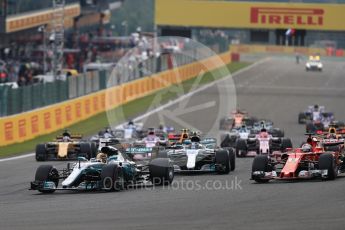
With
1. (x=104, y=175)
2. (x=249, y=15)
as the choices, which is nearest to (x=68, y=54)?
(x=249, y=15)

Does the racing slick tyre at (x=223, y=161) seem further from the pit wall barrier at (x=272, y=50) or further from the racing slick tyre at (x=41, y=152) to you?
the pit wall barrier at (x=272, y=50)

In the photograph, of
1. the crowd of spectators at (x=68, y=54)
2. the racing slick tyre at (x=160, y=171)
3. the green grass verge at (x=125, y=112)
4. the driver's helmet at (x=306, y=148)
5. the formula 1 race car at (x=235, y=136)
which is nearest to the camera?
the racing slick tyre at (x=160, y=171)

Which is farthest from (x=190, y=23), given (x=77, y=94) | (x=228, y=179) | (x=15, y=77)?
(x=228, y=179)

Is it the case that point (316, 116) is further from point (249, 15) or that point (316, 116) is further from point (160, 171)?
point (249, 15)

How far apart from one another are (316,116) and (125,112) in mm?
13005

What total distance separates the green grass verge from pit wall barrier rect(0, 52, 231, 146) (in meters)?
0.29

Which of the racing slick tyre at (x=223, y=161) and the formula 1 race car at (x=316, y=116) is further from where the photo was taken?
the formula 1 race car at (x=316, y=116)

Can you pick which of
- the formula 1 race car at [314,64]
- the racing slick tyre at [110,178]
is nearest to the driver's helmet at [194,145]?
the racing slick tyre at [110,178]

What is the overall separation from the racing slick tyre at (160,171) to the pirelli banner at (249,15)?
59.1m

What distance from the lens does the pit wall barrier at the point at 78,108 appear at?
136 feet

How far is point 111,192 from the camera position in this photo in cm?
2344

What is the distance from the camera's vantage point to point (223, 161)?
27891 millimetres

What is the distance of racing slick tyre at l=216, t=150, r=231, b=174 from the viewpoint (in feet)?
91.5

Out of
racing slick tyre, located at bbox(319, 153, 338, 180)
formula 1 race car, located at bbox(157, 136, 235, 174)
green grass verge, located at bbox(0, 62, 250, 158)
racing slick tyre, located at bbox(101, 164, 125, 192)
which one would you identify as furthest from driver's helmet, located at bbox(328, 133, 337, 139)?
green grass verge, located at bbox(0, 62, 250, 158)
